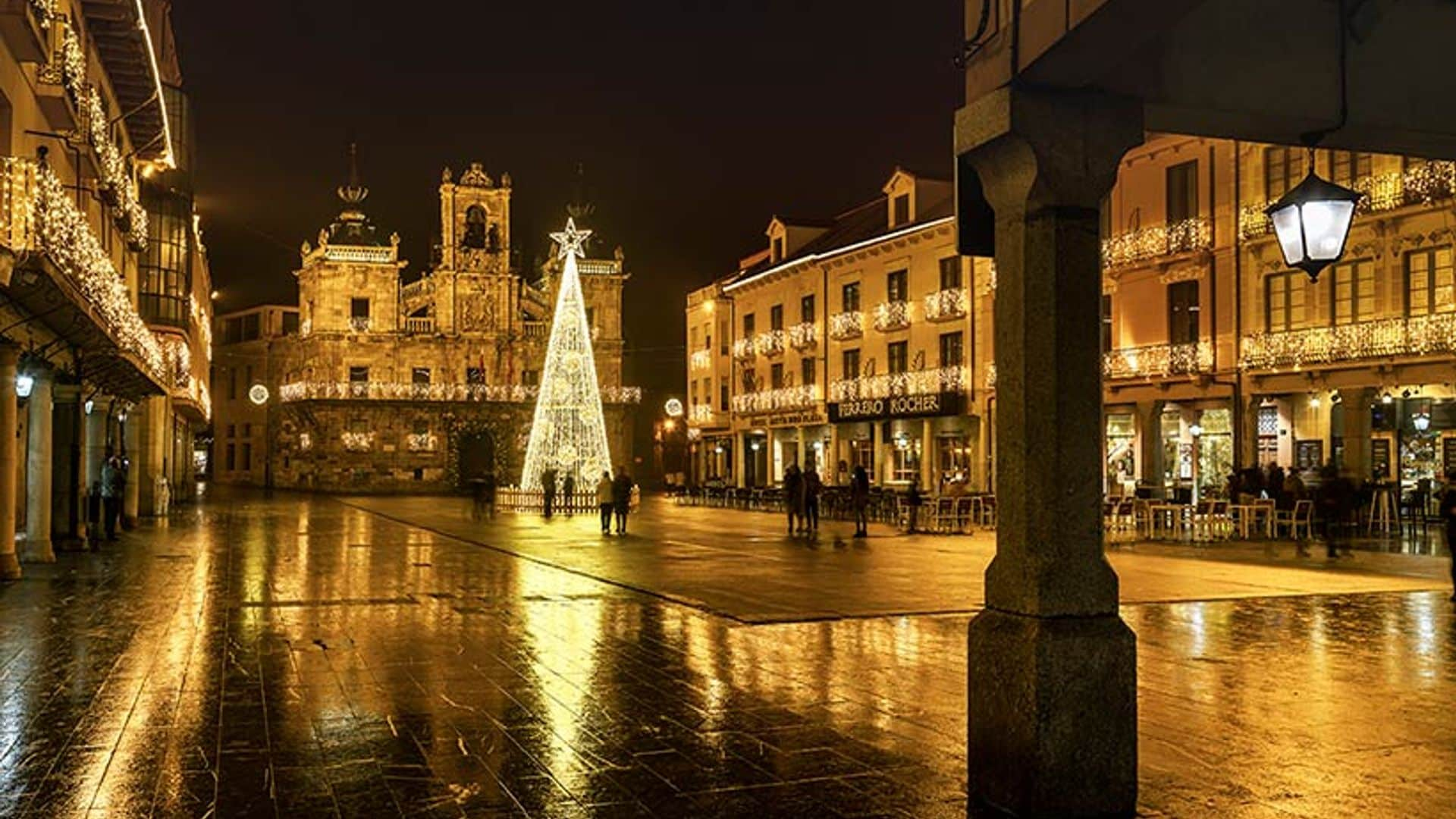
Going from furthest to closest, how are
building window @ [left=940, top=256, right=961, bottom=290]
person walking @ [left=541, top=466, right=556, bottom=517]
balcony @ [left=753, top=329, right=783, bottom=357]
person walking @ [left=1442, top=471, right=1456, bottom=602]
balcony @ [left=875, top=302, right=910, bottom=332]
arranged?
balcony @ [left=753, top=329, right=783, bottom=357] < balcony @ [left=875, top=302, right=910, bottom=332] < building window @ [left=940, top=256, right=961, bottom=290] < person walking @ [left=541, top=466, right=556, bottom=517] < person walking @ [left=1442, top=471, right=1456, bottom=602]

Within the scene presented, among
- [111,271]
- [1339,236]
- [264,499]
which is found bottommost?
[264,499]

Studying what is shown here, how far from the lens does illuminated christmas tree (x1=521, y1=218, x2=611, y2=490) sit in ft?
118

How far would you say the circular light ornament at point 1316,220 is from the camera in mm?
6137

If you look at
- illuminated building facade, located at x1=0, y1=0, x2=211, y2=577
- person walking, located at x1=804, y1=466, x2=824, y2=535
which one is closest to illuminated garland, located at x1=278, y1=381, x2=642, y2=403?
illuminated building facade, located at x1=0, y1=0, x2=211, y2=577

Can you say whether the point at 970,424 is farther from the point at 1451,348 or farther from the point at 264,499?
the point at 264,499

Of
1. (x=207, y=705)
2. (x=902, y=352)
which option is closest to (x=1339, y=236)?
(x=207, y=705)

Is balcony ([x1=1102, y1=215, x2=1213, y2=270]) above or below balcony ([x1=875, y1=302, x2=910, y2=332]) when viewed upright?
above

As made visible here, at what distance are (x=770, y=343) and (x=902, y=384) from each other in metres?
9.56

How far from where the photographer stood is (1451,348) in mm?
25094

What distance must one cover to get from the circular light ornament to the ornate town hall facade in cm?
6098

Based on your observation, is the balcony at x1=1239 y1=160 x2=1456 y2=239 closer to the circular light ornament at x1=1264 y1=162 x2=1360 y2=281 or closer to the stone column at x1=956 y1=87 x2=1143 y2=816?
the circular light ornament at x1=1264 y1=162 x2=1360 y2=281

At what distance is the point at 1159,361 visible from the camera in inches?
1252

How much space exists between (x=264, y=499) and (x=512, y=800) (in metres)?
49.9

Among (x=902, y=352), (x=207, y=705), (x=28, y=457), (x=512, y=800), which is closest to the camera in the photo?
(x=512, y=800)
